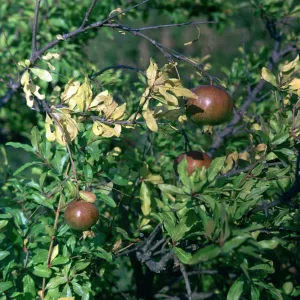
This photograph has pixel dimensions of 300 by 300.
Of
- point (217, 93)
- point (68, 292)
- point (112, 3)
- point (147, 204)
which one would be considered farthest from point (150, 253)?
point (112, 3)

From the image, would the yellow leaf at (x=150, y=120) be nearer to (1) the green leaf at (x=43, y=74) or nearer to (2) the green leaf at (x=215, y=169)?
(2) the green leaf at (x=215, y=169)

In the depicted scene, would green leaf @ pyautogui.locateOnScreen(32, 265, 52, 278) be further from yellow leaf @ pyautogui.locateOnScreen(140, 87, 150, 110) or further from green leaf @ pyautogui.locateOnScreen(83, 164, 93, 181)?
yellow leaf @ pyautogui.locateOnScreen(140, 87, 150, 110)

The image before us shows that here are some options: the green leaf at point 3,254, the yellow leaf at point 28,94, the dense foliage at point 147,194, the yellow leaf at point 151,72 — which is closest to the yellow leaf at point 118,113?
the dense foliage at point 147,194

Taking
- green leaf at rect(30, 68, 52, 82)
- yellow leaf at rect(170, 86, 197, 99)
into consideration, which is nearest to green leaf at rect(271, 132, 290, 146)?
yellow leaf at rect(170, 86, 197, 99)

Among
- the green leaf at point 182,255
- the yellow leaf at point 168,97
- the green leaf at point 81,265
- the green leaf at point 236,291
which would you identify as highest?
the yellow leaf at point 168,97

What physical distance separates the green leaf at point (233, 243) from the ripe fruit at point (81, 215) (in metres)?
0.43

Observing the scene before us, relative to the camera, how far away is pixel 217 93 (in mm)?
1544

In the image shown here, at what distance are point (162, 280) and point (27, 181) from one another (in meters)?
0.77

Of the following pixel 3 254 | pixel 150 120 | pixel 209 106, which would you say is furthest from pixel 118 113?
pixel 3 254

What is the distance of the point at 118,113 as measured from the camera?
5.09ft

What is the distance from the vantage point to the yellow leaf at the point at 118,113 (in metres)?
1.54

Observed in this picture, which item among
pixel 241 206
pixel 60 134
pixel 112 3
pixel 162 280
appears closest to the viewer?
pixel 241 206

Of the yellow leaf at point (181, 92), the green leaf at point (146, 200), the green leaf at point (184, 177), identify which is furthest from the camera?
the green leaf at point (146, 200)

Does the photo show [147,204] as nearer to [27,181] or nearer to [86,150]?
[86,150]
